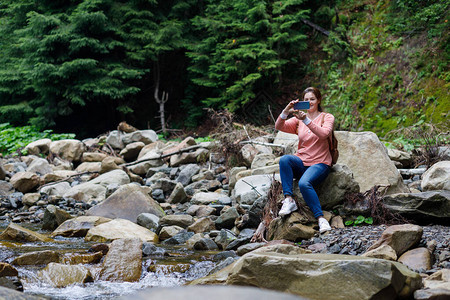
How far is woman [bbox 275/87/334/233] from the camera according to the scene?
172 inches

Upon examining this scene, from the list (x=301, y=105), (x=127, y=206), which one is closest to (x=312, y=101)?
(x=301, y=105)

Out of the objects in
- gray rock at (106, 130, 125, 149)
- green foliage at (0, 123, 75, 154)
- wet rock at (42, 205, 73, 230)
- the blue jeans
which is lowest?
green foliage at (0, 123, 75, 154)

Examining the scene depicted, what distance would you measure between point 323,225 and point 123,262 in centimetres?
205

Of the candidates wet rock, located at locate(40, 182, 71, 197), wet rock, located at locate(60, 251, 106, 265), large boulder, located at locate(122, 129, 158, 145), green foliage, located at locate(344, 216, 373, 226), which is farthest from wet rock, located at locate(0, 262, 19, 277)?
large boulder, located at locate(122, 129, 158, 145)

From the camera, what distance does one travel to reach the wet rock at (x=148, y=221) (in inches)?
225

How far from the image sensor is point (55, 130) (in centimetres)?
1639

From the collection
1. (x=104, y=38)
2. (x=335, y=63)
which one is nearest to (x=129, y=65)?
(x=104, y=38)

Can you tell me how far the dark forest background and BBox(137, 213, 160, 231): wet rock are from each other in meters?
5.78

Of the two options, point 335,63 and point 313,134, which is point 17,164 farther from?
point 335,63

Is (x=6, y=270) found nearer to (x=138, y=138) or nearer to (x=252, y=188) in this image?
(x=252, y=188)

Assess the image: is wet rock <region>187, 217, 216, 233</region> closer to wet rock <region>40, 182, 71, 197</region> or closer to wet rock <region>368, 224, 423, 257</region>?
wet rock <region>368, 224, 423, 257</region>

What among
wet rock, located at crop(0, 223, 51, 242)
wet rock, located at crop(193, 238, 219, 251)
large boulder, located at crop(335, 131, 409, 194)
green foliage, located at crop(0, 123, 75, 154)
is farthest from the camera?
green foliage, located at crop(0, 123, 75, 154)

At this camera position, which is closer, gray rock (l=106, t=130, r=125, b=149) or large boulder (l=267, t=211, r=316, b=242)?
large boulder (l=267, t=211, r=316, b=242)

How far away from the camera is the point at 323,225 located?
13.8 feet
